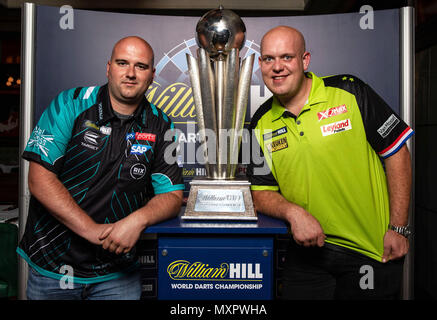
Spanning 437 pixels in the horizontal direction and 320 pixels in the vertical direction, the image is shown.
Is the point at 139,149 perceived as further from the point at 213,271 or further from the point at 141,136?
the point at 213,271

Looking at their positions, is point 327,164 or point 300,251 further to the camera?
point 300,251

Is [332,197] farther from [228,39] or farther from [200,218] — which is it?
[228,39]

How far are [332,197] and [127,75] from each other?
3.22ft

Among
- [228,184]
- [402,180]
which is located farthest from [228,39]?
[402,180]

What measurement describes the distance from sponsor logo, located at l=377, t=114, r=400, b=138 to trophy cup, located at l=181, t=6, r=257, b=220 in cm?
58

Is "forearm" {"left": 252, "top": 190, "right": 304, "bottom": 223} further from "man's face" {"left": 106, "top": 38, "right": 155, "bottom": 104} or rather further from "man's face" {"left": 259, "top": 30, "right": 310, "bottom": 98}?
"man's face" {"left": 106, "top": 38, "right": 155, "bottom": 104}

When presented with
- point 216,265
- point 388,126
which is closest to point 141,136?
point 216,265

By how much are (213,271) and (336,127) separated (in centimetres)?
78

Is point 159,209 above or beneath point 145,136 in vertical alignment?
beneath

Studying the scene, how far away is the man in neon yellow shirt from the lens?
1439 millimetres

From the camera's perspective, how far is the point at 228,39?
150 centimetres

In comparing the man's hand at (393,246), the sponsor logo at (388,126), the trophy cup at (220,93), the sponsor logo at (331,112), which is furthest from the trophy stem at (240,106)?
the man's hand at (393,246)

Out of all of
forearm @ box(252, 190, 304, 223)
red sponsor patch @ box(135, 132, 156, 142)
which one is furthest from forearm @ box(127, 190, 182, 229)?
forearm @ box(252, 190, 304, 223)

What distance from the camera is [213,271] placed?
135 cm
